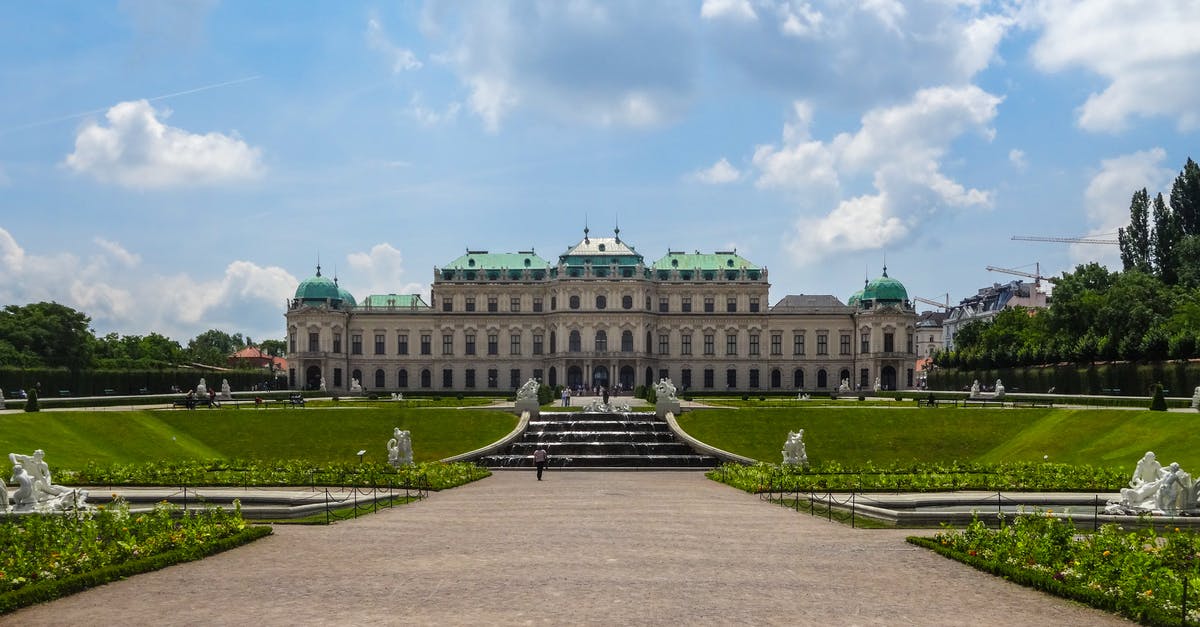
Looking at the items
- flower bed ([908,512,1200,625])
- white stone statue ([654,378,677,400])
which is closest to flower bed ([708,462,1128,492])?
flower bed ([908,512,1200,625])

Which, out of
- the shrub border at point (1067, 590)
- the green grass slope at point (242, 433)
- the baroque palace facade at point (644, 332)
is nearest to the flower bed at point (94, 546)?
the shrub border at point (1067, 590)

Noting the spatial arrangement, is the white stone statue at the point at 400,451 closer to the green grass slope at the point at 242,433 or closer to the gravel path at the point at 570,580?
the green grass slope at the point at 242,433

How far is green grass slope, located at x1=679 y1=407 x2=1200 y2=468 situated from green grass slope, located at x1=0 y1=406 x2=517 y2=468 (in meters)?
12.8

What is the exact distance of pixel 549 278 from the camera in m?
118

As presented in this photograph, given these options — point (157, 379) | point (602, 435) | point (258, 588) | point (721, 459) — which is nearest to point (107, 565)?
point (258, 588)

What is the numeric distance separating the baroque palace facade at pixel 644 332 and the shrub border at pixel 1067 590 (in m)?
94.8

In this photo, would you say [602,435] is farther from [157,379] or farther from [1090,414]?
[157,379]

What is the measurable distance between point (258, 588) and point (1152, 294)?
85652mm

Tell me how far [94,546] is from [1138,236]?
108 metres

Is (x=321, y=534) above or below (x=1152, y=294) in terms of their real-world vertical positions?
below

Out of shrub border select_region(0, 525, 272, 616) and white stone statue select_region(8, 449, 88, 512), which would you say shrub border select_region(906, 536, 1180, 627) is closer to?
shrub border select_region(0, 525, 272, 616)

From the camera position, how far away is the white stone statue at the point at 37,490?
24922 mm

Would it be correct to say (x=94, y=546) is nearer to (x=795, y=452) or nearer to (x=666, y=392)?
(x=795, y=452)

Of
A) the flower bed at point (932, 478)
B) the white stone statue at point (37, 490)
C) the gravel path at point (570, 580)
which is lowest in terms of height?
the flower bed at point (932, 478)
